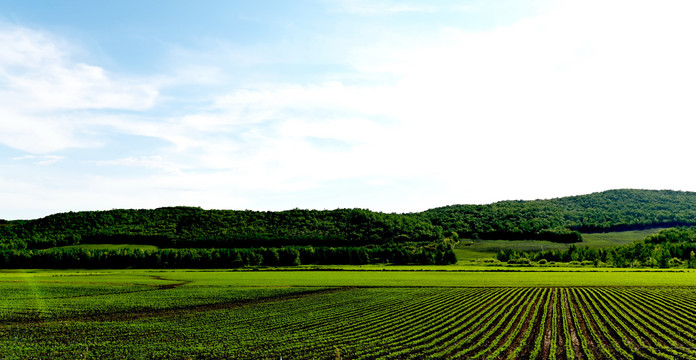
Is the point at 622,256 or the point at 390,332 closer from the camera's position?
the point at 390,332

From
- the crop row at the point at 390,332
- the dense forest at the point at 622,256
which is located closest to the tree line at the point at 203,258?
the dense forest at the point at 622,256

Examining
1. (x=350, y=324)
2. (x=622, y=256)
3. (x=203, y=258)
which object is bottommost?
(x=350, y=324)

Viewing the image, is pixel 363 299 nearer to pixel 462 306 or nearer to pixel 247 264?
pixel 462 306

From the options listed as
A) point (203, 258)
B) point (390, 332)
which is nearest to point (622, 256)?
point (203, 258)

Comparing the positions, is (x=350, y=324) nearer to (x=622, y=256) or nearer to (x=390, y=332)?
(x=390, y=332)

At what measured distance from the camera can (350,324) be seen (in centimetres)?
4006

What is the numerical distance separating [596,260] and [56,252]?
525 feet

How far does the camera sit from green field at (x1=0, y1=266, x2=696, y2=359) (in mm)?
30656

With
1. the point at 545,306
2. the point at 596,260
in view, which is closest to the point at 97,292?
the point at 545,306

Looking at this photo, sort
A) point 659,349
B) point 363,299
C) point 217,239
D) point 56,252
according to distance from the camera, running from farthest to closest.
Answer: point 217,239, point 56,252, point 363,299, point 659,349

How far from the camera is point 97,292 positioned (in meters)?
72.2

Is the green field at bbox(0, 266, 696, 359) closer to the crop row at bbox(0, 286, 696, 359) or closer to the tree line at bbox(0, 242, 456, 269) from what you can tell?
the crop row at bbox(0, 286, 696, 359)

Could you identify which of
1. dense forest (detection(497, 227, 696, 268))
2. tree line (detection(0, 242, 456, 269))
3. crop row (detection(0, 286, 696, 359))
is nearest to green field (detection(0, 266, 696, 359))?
crop row (detection(0, 286, 696, 359))

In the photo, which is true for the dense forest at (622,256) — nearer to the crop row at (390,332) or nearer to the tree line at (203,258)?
the tree line at (203,258)
